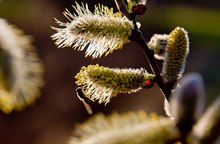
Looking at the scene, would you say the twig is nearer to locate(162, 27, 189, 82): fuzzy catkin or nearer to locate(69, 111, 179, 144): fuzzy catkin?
locate(162, 27, 189, 82): fuzzy catkin

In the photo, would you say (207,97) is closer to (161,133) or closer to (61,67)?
(61,67)

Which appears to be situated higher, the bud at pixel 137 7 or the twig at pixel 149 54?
the bud at pixel 137 7

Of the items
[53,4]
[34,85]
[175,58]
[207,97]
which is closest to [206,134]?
[34,85]

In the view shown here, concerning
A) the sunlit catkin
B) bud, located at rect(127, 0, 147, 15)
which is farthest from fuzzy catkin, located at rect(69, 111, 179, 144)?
bud, located at rect(127, 0, 147, 15)

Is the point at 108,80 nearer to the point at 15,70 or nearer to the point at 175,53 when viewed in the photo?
the point at 175,53

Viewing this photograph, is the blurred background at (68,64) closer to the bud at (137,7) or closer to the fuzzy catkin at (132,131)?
the bud at (137,7)

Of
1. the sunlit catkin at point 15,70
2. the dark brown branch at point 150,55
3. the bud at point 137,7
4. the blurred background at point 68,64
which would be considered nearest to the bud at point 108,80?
the dark brown branch at point 150,55
